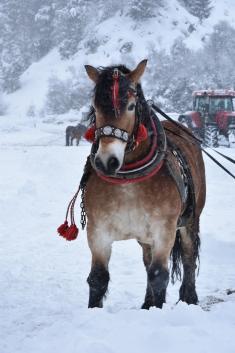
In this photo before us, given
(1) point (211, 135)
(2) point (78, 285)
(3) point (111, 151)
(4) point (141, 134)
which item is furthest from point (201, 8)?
(3) point (111, 151)

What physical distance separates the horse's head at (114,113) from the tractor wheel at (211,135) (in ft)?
57.1

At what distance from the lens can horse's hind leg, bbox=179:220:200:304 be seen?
518 cm

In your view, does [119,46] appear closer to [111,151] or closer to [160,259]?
[160,259]

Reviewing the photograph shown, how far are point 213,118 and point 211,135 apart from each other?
149 centimetres

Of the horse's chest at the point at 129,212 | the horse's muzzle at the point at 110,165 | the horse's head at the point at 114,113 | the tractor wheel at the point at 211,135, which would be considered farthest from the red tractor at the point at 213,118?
the horse's muzzle at the point at 110,165

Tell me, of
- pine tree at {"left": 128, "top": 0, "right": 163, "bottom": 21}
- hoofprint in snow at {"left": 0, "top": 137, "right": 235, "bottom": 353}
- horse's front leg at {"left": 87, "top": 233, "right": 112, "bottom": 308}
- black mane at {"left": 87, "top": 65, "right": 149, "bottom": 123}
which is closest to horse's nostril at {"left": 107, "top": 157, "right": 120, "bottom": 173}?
black mane at {"left": 87, "top": 65, "right": 149, "bottom": 123}

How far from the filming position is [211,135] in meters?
20.9

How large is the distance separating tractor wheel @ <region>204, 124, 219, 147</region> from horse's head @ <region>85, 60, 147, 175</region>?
57.1ft

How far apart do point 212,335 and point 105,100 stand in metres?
1.58

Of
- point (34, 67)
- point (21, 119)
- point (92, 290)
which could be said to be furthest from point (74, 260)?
point (34, 67)

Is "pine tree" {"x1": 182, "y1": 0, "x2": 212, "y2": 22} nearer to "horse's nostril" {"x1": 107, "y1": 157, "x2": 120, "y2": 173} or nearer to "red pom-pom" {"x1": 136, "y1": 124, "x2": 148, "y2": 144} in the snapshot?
"red pom-pom" {"x1": 136, "y1": 124, "x2": 148, "y2": 144}

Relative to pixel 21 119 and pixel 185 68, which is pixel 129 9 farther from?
pixel 21 119

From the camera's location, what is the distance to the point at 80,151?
54.2 ft

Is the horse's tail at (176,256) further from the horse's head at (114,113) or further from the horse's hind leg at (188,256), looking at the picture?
the horse's head at (114,113)
